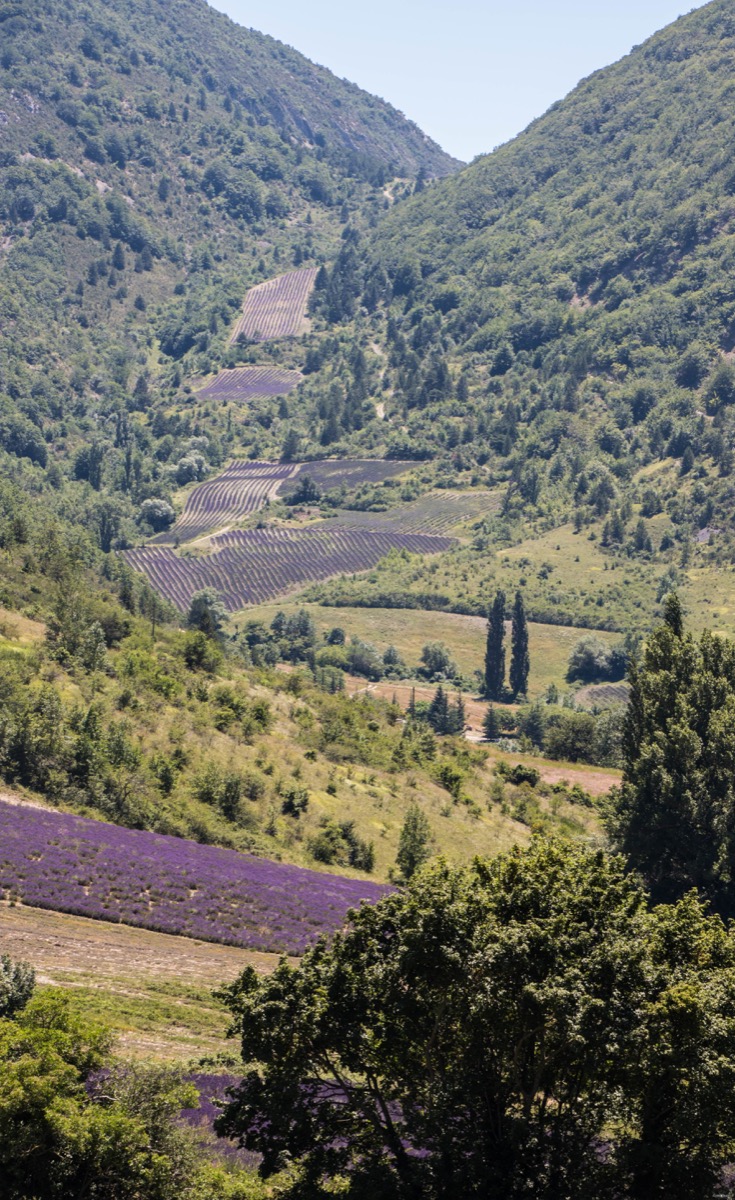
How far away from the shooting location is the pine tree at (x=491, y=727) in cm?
14112

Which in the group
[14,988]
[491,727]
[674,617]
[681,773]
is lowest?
[14,988]

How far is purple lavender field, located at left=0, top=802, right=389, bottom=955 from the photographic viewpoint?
45.6 metres

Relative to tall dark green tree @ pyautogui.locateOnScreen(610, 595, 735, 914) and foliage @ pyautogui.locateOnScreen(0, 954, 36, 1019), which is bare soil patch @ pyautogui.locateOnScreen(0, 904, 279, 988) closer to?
foliage @ pyautogui.locateOnScreen(0, 954, 36, 1019)

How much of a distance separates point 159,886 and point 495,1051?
79.8 ft

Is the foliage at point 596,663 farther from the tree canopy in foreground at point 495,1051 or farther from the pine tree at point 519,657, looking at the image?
the tree canopy in foreground at point 495,1051

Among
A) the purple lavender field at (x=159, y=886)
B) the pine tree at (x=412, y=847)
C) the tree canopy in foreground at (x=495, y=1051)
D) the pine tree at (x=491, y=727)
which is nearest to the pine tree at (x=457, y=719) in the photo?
the pine tree at (x=491, y=727)

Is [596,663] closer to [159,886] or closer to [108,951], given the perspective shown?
[159,886]

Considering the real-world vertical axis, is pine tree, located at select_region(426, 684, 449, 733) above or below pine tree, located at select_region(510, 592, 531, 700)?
below

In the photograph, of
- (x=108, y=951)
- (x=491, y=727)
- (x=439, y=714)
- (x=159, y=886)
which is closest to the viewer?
(x=108, y=951)

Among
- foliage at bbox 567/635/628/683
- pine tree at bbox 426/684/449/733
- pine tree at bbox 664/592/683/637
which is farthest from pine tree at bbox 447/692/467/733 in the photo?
pine tree at bbox 664/592/683/637

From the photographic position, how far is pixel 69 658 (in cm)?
7975

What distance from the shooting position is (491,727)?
142250 millimetres

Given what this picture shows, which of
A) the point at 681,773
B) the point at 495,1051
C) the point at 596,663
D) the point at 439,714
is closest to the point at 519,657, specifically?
the point at 596,663

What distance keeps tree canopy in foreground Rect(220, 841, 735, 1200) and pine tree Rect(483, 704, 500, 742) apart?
11289 cm
